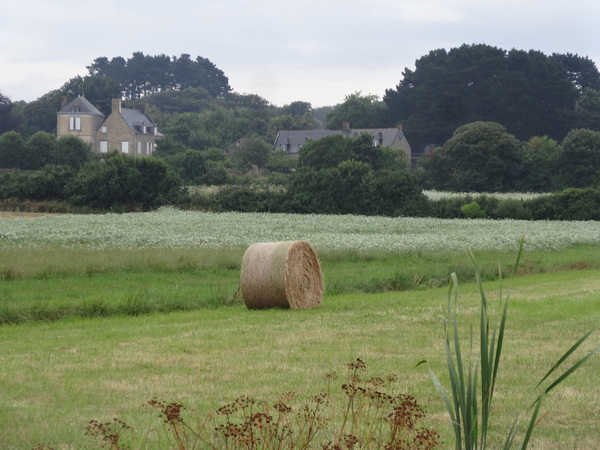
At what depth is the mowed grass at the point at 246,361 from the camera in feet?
30.5

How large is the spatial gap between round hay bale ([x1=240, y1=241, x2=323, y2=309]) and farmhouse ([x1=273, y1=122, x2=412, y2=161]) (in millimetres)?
100563

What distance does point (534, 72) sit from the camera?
4872 inches

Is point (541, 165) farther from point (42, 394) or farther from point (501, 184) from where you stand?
point (42, 394)

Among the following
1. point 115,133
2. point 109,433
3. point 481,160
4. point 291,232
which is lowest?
point 291,232

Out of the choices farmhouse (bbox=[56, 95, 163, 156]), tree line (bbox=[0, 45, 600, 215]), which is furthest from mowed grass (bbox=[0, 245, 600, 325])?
farmhouse (bbox=[56, 95, 163, 156])

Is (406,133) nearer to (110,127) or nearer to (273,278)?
(110,127)

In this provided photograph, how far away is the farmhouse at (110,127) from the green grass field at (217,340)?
97859mm

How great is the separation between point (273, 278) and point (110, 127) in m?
110

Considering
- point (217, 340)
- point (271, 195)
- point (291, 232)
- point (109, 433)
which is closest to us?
point (109, 433)

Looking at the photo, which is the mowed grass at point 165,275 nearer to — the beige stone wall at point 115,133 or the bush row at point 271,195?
the bush row at point 271,195

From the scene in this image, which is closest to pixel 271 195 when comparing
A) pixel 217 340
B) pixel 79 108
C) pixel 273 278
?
pixel 273 278

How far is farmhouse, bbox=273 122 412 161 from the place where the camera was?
121 meters

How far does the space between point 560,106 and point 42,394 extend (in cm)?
11930

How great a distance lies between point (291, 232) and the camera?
43500 mm
